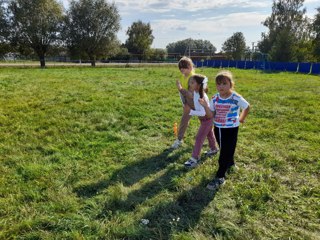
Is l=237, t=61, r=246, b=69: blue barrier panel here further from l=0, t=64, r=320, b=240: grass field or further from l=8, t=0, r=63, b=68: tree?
l=0, t=64, r=320, b=240: grass field

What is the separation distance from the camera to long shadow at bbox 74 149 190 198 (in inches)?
162

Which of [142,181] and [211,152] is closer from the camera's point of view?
[142,181]

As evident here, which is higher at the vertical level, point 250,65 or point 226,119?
point 226,119

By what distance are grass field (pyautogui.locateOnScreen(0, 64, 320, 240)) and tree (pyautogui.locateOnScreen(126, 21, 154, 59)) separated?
67953 millimetres

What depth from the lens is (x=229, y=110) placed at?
14.0 ft

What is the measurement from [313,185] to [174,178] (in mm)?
2043

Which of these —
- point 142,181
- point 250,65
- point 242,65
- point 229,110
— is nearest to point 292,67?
point 250,65

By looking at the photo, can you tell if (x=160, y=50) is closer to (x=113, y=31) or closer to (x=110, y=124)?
(x=113, y=31)

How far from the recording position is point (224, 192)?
4047mm

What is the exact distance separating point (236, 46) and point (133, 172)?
7729cm

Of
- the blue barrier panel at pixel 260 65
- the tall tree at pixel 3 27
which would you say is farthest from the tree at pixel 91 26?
the blue barrier panel at pixel 260 65

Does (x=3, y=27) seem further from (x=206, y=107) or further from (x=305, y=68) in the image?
(x=206, y=107)

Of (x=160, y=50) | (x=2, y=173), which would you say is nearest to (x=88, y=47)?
(x=160, y=50)

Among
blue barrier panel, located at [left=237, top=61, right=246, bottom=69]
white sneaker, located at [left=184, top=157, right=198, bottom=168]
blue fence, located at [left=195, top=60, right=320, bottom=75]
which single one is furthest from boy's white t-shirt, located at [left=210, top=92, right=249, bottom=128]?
blue barrier panel, located at [left=237, top=61, right=246, bottom=69]
